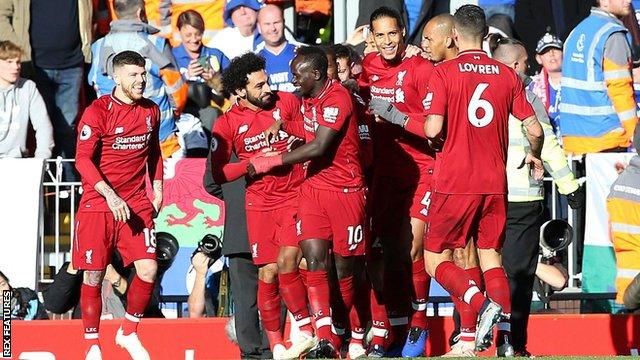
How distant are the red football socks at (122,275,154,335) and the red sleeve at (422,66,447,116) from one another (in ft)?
10.4

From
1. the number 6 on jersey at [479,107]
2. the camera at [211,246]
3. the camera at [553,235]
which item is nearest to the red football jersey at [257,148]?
the camera at [211,246]

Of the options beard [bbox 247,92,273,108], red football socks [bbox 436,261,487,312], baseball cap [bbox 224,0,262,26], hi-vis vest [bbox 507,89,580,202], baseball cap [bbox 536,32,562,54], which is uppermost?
baseball cap [bbox 224,0,262,26]

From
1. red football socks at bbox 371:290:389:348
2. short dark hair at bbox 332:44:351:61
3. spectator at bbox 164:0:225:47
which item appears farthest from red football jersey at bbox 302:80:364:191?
spectator at bbox 164:0:225:47

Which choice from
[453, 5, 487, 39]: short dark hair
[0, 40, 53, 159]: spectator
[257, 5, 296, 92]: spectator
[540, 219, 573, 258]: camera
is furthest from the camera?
[257, 5, 296, 92]: spectator

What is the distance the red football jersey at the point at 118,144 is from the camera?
1336 centimetres

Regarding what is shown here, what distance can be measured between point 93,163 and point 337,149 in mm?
2132

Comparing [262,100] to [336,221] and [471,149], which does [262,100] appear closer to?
[336,221]

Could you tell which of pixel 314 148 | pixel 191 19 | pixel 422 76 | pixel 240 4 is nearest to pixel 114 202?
pixel 314 148

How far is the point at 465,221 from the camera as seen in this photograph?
1180cm

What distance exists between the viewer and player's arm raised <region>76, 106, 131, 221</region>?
13.1 meters

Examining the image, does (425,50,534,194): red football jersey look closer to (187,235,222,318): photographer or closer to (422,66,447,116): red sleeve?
(422,66,447,116): red sleeve

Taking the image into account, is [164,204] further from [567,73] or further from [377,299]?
[567,73]

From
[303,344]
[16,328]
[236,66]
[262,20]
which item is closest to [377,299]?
[303,344]

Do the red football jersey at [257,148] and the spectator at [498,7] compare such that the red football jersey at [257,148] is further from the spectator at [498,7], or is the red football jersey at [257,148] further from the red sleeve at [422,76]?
the spectator at [498,7]
